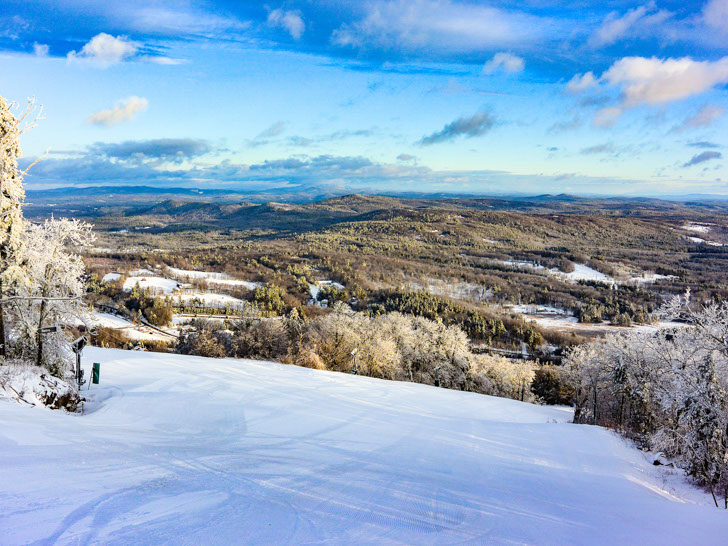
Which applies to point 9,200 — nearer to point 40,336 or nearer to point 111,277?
point 40,336

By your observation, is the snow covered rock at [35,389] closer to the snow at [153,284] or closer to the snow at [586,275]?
the snow at [153,284]

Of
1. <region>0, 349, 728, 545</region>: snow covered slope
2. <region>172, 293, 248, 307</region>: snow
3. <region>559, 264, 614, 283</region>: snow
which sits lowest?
<region>172, 293, 248, 307</region>: snow

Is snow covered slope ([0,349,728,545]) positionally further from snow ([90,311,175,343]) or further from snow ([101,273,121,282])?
snow ([101,273,121,282])

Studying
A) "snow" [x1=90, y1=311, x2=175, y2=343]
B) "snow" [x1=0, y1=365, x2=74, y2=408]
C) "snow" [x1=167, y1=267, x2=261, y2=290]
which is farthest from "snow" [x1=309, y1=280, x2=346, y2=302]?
"snow" [x1=0, y1=365, x2=74, y2=408]

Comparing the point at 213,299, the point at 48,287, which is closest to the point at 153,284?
the point at 213,299

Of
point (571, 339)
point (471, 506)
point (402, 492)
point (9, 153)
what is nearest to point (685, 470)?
point (471, 506)

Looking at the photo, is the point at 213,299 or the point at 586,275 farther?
the point at 586,275
